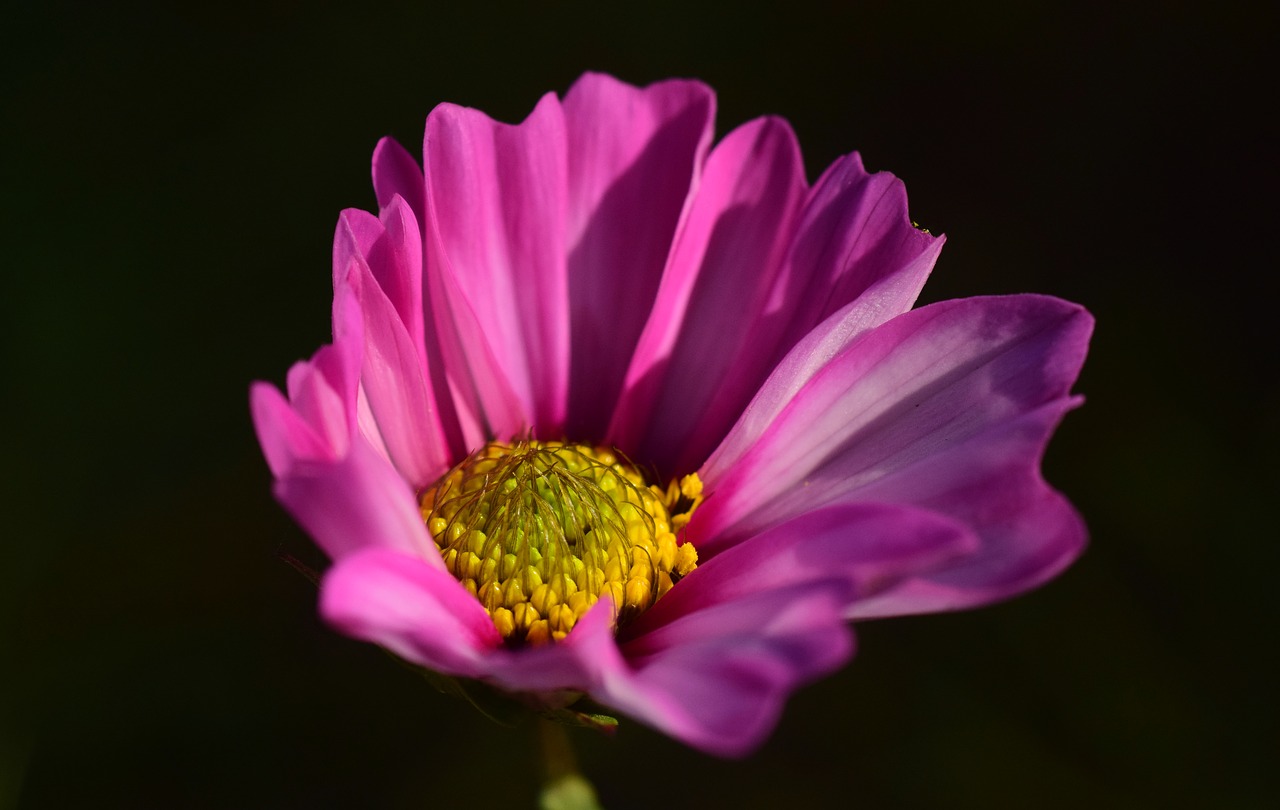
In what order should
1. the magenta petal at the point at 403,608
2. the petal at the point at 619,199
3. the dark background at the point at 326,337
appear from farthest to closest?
the dark background at the point at 326,337, the petal at the point at 619,199, the magenta petal at the point at 403,608

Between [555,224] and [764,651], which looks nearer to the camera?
[764,651]

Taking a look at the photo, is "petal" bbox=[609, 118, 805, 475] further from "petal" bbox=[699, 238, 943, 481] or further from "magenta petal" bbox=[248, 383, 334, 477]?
"magenta petal" bbox=[248, 383, 334, 477]

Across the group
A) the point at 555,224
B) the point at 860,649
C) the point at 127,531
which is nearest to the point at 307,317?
the point at 127,531

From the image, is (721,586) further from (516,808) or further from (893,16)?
(893,16)

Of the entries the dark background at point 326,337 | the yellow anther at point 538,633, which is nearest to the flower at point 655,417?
the yellow anther at point 538,633

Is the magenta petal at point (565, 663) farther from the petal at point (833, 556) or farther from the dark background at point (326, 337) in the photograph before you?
the dark background at point (326, 337)

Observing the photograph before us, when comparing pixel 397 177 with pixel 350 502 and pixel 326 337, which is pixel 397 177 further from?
pixel 326 337

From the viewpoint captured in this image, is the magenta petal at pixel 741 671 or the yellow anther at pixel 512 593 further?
the yellow anther at pixel 512 593

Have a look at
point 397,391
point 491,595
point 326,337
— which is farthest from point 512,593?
point 326,337
